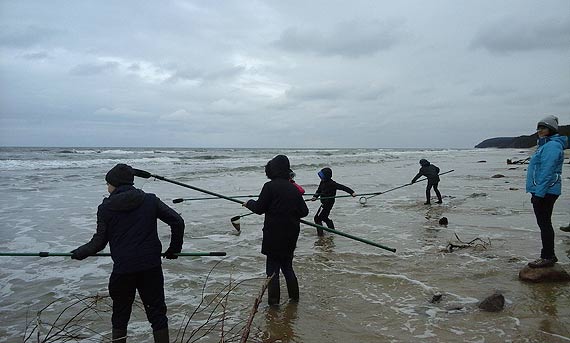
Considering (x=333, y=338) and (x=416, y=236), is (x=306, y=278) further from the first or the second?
(x=416, y=236)

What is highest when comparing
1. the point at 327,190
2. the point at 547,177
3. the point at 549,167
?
the point at 549,167

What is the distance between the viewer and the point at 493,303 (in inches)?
187

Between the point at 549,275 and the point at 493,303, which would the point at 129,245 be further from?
the point at 549,275

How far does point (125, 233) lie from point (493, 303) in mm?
4218

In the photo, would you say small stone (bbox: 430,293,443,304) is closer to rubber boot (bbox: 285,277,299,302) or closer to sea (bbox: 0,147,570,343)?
sea (bbox: 0,147,570,343)

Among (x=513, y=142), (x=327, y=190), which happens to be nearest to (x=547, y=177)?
(x=327, y=190)

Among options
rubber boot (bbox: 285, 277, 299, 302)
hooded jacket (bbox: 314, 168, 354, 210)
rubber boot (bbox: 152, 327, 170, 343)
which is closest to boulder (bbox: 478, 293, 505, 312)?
rubber boot (bbox: 285, 277, 299, 302)

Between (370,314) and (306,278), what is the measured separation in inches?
62.8

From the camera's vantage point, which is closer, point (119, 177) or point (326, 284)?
point (119, 177)

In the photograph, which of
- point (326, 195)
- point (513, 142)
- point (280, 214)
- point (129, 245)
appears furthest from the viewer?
point (513, 142)

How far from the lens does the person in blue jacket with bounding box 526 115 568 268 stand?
5.55 m

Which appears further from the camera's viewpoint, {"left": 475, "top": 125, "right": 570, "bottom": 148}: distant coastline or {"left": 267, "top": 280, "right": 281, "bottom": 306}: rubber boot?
{"left": 475, "top": 125, "right": 570, "bottom": 148}: distant coastline

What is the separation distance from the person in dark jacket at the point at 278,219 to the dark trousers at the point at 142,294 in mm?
1531

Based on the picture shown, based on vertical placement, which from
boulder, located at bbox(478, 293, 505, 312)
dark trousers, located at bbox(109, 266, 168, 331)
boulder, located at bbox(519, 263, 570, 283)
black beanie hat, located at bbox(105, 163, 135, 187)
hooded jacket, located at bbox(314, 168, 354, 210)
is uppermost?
black beanie hat, located at bbox(105, 163, 135, 187)
